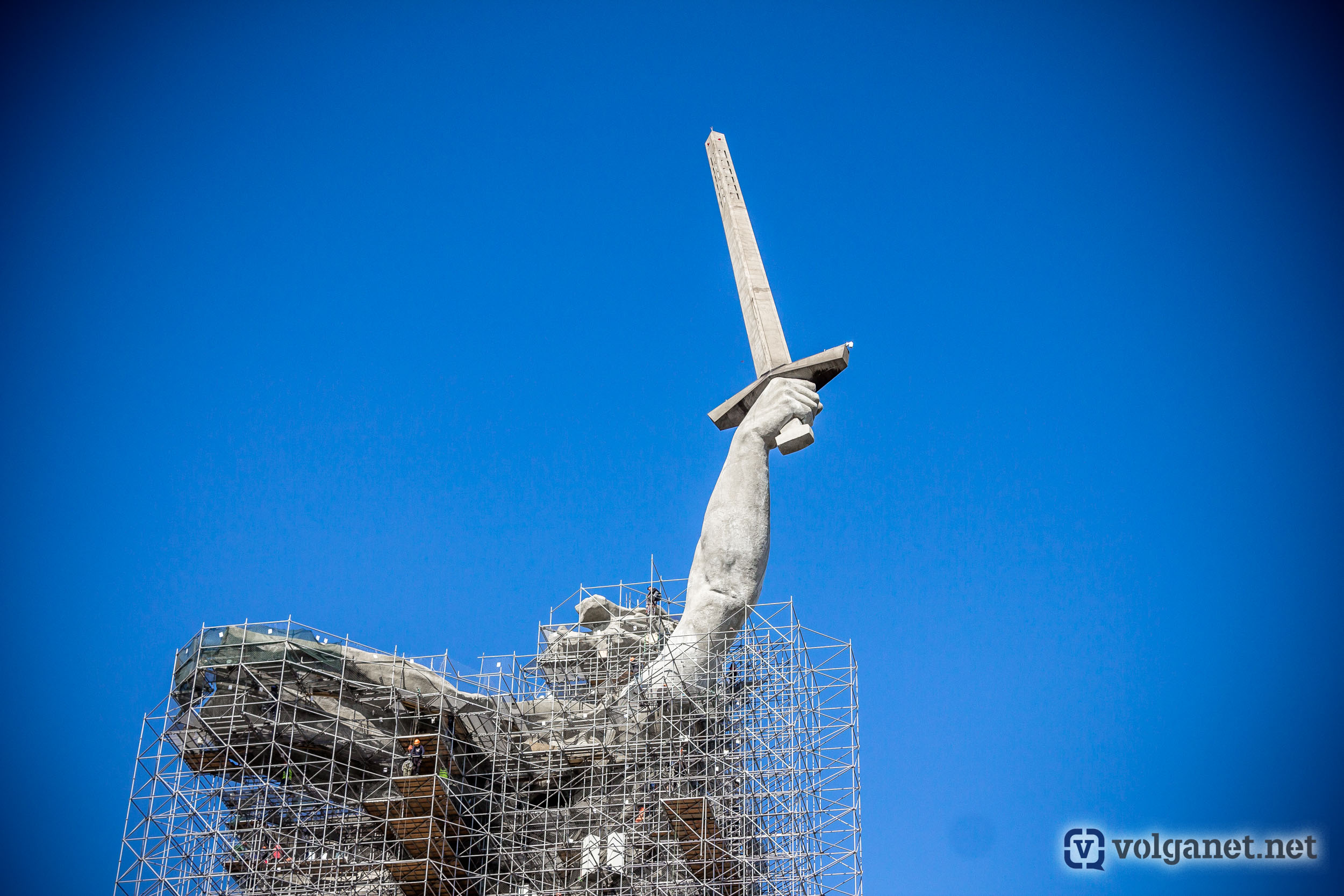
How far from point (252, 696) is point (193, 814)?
201 centimetres

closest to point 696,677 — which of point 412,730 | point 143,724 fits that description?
point 412,730

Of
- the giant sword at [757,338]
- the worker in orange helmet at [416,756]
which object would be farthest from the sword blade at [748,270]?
the worker in orange helmet at [416,756]

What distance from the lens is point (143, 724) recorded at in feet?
82.7

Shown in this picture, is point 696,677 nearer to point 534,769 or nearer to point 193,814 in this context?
point 534,769

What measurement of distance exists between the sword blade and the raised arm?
2.64 ft

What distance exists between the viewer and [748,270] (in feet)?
93.1

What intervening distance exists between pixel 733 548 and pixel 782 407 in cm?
251

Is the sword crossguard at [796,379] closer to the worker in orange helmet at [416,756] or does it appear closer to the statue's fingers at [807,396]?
the statue's fingers at [807,396]

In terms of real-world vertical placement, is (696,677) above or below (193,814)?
above

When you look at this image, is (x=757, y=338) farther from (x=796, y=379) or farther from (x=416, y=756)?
(x=416, y=756)

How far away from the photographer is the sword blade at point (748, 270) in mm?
27328

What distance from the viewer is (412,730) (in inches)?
981

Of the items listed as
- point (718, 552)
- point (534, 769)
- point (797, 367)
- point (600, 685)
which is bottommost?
point (534, 769)

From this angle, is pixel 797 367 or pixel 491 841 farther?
pixel 797 367
